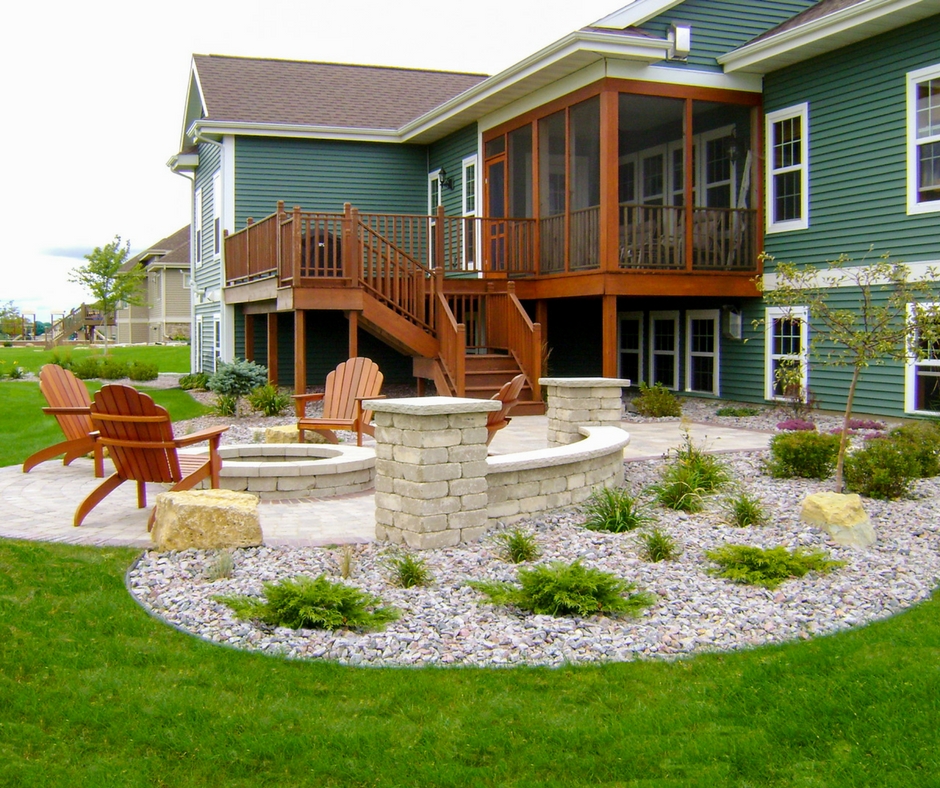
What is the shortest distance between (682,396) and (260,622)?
11828 mm

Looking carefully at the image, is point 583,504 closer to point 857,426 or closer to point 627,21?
point 857,426

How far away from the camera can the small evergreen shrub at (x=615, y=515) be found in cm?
659

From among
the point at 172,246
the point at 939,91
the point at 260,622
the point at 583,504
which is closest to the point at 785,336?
the point at 939,91

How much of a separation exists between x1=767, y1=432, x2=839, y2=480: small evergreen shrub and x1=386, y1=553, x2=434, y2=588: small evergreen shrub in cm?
407

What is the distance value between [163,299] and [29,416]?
3665 centimetres

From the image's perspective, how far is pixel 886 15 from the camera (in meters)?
11.3

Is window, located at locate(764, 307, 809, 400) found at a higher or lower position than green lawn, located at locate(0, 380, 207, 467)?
higher

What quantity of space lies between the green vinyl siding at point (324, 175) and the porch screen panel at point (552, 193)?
3.60 meters

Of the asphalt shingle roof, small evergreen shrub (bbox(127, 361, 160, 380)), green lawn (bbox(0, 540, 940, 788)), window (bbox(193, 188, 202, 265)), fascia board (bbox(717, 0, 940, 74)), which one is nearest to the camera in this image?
green lawn (bbox(0, 540, 940, 788))

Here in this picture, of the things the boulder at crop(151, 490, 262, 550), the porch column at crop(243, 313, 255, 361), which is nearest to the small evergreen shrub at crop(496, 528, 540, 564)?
the boulder at crop(151, 490, 262, 550)

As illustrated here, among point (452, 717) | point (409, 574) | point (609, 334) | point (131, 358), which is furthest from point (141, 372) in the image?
point (452, 717)

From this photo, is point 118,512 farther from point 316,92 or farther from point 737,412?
point 316,92

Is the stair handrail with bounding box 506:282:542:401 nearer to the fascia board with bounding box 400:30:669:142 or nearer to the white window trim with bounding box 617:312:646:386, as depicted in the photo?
the fascia board with bounding box 400:30:669:142

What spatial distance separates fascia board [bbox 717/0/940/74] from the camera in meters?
11.2
